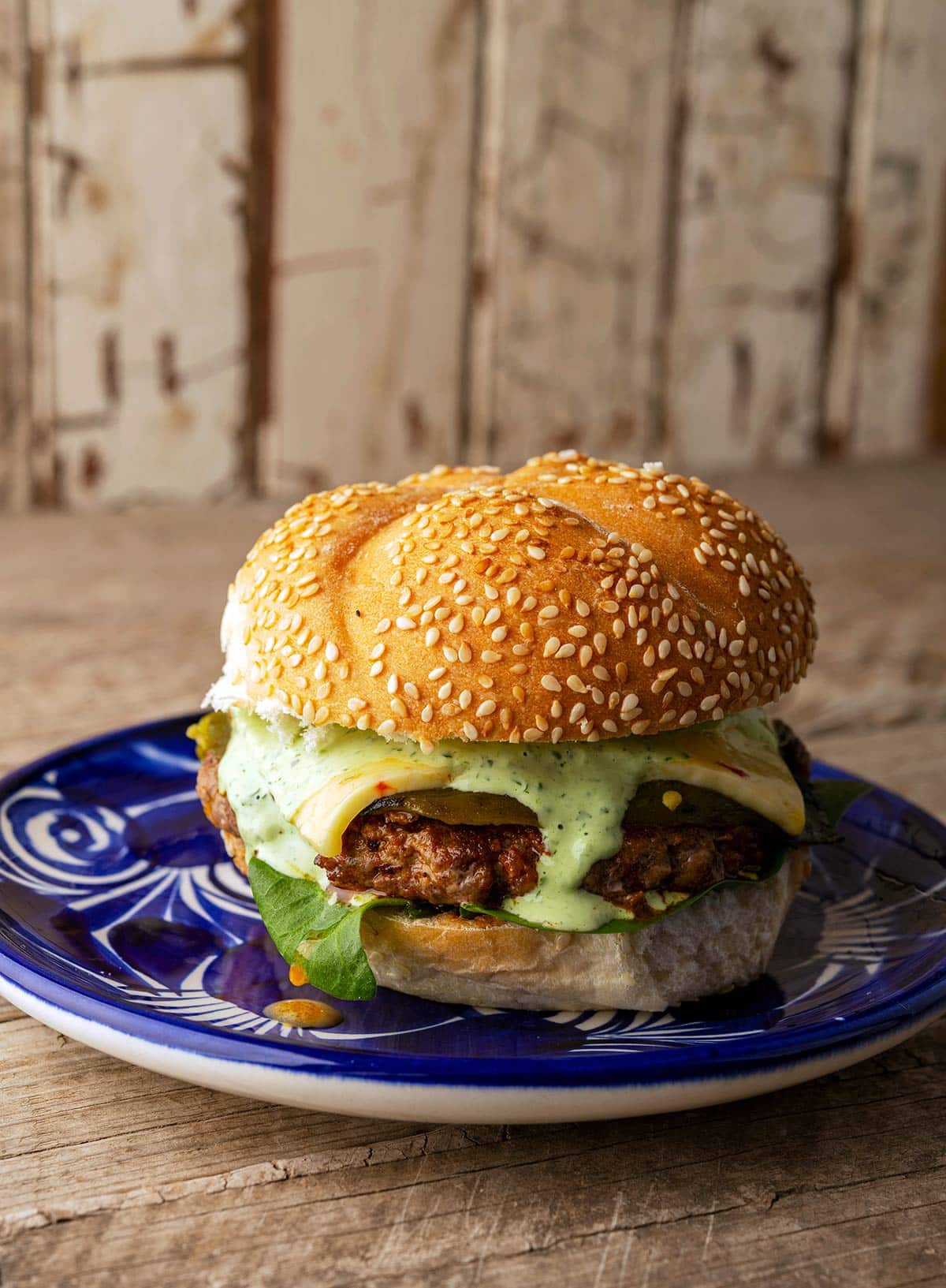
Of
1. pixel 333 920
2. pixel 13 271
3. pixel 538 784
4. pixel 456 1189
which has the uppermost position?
pixel 13 271

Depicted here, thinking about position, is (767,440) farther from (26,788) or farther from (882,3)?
(26,788)

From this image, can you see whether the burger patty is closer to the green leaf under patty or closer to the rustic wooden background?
the green leaf under patty

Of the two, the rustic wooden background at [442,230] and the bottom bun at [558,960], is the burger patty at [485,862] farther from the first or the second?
the rustic wooden background at [442,230]

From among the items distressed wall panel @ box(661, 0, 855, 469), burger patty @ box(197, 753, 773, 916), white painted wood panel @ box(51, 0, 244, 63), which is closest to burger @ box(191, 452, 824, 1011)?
burger patty @ box(197, 753, 773, 916)

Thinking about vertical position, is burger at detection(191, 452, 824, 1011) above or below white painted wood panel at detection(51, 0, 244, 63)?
below

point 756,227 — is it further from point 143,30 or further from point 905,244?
point 143,30

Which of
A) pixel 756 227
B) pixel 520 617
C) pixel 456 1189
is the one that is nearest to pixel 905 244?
pixel 756 227

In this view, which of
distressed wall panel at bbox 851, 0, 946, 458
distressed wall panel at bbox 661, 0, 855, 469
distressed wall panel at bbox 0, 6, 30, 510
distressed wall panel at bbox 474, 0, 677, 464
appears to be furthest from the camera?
distressed wall panel at bbox 851, 0, 946, 458

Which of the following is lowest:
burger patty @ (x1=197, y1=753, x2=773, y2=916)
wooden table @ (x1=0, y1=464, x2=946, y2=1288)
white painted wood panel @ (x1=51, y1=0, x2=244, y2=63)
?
wooden table @ (x1=0, y1=464, x2=946, y2=1288)
